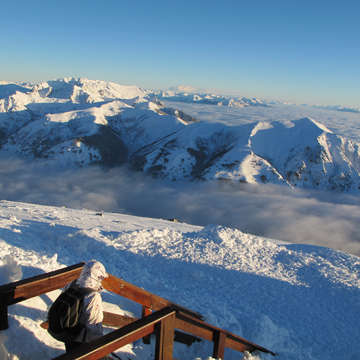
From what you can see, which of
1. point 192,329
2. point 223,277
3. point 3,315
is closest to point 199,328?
point 192,329

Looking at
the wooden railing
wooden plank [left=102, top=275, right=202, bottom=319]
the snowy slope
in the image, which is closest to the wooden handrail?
the wooden railing

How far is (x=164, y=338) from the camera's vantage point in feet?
14.1

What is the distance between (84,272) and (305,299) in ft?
37.1

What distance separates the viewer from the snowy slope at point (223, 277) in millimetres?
9781

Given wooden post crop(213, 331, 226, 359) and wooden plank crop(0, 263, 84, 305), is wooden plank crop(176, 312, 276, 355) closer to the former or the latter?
wooden post crop(213, 331, 226, 359)

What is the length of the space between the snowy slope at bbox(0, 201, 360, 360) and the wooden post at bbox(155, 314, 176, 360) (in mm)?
2902

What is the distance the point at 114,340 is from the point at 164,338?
3.51 feet

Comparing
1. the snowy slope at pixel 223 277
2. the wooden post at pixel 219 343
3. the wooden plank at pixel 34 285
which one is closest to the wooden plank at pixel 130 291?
the wooden plank at pixel 34 285

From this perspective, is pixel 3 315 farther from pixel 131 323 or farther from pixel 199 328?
pixel 199 328

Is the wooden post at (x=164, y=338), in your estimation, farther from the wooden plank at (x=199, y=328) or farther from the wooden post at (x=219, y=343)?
the wooden post at (x=219, y=343)

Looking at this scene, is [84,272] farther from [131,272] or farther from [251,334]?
[131,272]

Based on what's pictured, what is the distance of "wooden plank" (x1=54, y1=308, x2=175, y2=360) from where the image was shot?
3195 millimetres

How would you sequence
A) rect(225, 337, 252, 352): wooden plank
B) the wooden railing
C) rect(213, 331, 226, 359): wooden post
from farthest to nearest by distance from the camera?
rect(225, 337, 252, 352): wooden plank < rect(213, 331, 226, 359): wooden post < the wooden railing

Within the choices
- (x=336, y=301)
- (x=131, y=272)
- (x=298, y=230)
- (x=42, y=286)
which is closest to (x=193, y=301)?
(x=131, y=272)
